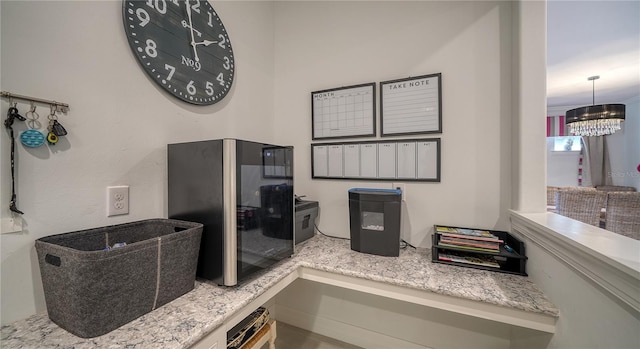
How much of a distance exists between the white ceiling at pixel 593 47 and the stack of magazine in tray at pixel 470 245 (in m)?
2.03

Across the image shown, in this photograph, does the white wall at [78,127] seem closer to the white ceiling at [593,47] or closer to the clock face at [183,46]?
the clock face at [183,46]

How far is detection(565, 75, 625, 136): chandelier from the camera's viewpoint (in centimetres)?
272

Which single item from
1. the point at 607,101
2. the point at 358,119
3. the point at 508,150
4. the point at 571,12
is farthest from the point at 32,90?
the point at 607,101

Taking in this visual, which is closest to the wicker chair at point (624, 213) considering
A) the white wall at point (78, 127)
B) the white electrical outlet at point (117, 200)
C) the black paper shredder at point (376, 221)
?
the black paper shredder at point (376, 221)

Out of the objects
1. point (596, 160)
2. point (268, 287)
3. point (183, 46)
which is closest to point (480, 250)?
point (268, 287)

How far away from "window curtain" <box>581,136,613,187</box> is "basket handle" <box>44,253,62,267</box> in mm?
7030

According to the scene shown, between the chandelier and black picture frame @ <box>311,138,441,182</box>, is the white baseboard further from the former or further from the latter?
the chandelier

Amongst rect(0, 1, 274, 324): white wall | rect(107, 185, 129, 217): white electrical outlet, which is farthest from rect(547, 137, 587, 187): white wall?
rect(107, 185, 129, 217): white electrical outlet

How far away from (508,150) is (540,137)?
0.51 ft

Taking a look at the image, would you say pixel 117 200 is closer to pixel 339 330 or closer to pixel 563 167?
pixel 339 330

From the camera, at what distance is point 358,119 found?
1665mm

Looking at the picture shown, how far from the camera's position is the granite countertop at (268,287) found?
66 centimetres

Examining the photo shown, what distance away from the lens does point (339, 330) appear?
167 centimetres

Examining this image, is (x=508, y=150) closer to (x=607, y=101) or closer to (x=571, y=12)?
(x=571, y=12)
